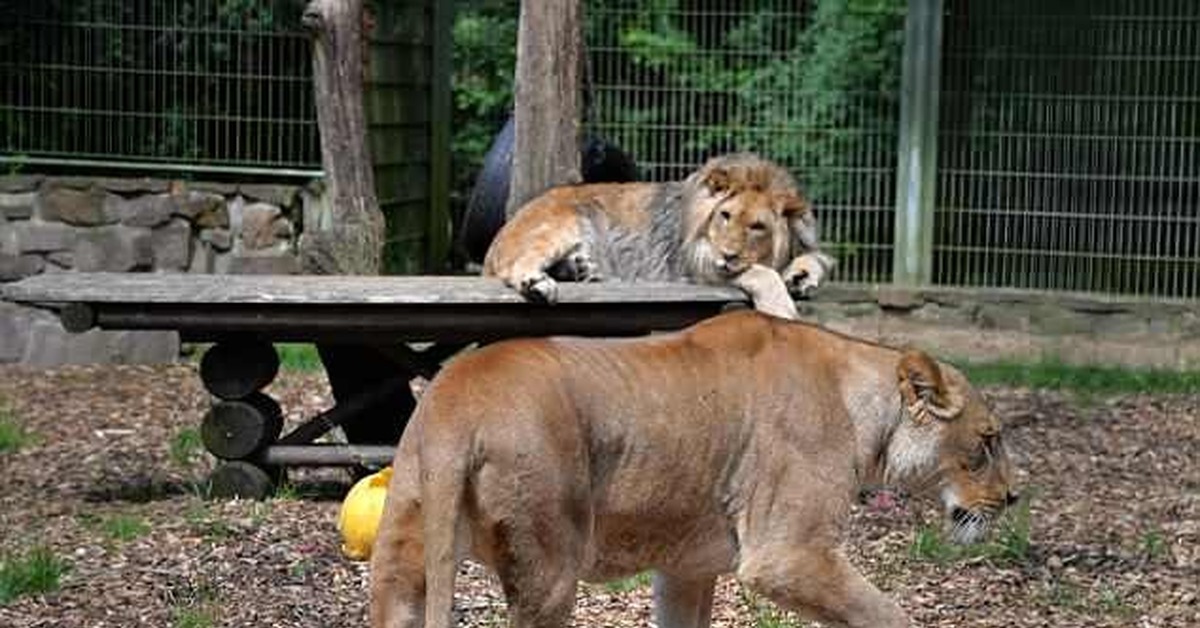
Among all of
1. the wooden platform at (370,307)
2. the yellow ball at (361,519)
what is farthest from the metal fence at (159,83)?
the yellow ball at (361,519)

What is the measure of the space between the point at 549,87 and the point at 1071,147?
6.09 m

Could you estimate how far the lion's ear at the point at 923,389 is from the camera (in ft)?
19.0

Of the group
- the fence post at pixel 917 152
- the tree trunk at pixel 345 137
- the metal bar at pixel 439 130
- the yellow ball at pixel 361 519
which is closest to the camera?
the yellow ball at pixel 361 519

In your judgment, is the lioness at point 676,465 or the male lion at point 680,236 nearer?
the lioness at point 676,465

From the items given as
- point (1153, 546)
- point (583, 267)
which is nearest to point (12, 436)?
point (583, 267)

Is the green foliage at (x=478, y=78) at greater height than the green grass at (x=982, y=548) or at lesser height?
greater

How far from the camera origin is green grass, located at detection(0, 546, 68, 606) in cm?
703

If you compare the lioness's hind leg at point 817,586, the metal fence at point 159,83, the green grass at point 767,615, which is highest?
the metal fence at point 159,83

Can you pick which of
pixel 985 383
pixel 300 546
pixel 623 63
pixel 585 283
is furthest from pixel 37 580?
pixel 623 63

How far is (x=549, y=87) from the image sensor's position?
9.09 meters

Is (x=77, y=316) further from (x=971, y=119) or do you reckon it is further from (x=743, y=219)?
(x=971, y=119)

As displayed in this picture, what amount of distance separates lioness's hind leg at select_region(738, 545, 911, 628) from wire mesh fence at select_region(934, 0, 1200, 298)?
29.8 ft

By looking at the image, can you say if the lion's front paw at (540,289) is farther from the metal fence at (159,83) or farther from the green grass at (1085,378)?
the metal fence at (159,83)

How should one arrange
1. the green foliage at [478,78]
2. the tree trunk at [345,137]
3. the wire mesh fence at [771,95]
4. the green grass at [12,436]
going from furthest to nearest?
the green foliage at [478,78] < the wire mesh fence at [771,95] < the tree trunk at [345,137] < the green grass at [12,436]
